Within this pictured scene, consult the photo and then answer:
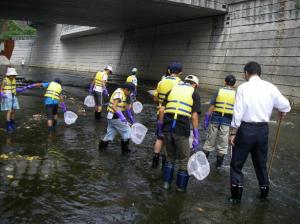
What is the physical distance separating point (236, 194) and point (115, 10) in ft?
78.3

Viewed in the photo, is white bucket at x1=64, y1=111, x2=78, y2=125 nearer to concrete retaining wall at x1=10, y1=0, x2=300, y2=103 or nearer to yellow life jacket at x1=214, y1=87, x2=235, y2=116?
yellow life jacket at x1=214, y1=87, x2=235, y2=116

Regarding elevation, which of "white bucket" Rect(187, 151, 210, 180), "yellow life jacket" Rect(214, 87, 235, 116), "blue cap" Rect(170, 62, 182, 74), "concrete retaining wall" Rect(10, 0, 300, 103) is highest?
"concrete retaining wall" Rect(10, 0, 300, 103)

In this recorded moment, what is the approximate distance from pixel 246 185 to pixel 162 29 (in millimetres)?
26722

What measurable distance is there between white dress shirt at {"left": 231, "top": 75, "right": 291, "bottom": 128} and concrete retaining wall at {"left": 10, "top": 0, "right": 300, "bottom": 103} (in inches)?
512

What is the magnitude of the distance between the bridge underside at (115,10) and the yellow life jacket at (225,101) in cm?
1552

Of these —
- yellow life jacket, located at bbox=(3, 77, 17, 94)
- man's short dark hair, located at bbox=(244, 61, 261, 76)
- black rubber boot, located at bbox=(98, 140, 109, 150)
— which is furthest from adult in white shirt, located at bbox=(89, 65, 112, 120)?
man's short dark hair, located at bbox=(244, 61, 261, 76)

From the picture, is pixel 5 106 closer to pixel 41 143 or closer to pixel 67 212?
pixel 41 143

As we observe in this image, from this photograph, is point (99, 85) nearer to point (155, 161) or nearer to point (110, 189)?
point (155, 161)

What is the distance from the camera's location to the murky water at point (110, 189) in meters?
5.59

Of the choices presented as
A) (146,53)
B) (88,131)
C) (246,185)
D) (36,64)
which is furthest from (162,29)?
(36,64)

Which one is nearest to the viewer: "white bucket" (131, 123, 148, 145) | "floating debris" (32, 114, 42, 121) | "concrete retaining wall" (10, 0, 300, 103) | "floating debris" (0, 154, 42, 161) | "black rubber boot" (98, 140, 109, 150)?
"floating debris" (0, 154, 42, 161)

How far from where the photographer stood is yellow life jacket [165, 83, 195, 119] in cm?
646

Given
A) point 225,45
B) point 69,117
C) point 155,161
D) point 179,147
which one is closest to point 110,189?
point 179,147

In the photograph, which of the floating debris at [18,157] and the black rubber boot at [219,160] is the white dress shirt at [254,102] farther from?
the floating debris at [18,157]
